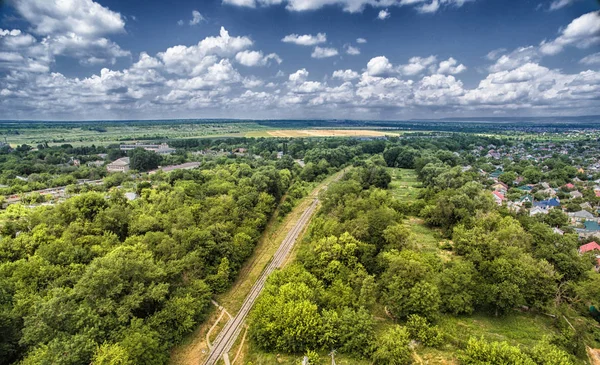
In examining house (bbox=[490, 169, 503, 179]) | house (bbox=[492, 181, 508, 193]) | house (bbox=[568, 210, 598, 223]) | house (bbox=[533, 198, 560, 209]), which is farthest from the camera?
house (bbox=[490, 169, 503, 179])

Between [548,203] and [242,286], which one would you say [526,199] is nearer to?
[548,203]

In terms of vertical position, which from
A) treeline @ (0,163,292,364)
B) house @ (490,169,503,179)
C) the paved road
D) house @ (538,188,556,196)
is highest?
treeline @ (0,163,292,364)

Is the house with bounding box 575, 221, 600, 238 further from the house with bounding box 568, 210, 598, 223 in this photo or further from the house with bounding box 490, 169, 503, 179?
the house with bounding box 490, 169, 503, 179

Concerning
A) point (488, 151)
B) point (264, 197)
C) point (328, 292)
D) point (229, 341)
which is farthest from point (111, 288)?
point (488, 151)

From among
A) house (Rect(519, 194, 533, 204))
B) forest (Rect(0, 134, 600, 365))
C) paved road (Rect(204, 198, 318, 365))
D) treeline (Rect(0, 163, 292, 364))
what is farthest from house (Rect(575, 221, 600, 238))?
treeline (Rect(0, 163, 292, 364))

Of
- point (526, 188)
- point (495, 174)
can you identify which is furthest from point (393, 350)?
point (495, 174)

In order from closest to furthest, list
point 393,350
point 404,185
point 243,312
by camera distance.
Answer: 1. point 393,350
2. point 243,312
3. point 404,185
